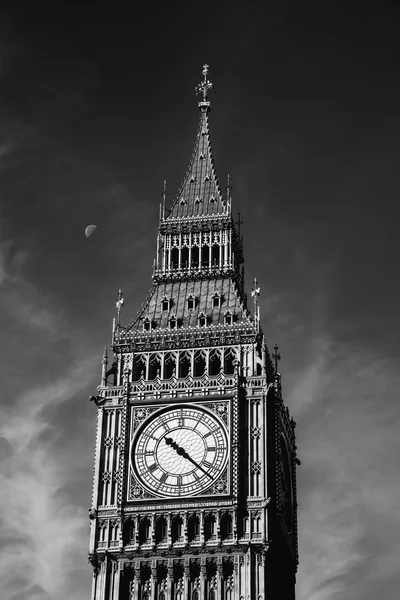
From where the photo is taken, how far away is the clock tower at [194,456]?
3460 inches

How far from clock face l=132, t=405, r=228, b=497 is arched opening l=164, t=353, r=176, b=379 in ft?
9.98

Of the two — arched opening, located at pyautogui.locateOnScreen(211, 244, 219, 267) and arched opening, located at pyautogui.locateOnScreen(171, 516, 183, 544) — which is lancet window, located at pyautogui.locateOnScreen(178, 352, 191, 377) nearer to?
arched opening, located at pyautogui.locateOnScreen(211, 244, 219, 267)

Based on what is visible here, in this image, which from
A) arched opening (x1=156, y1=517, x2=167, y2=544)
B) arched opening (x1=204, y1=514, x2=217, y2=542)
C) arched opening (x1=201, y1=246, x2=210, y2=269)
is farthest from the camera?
arched opening (x1=201, y1=246, x2=210, y2=269)

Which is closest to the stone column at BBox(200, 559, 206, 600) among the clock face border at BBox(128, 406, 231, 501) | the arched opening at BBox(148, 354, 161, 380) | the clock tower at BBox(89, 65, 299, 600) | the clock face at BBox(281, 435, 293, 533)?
the clock tower at BBox(89, 65, 299, 600)

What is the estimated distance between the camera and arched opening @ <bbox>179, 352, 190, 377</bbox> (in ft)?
310

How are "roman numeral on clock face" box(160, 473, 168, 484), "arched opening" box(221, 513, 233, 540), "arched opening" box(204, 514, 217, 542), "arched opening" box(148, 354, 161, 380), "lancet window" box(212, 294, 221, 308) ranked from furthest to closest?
"lancet window" box(212, 294, 221, 308), "arched opening" box(148, 354, 161, 380), "roman numeral on clock face" box(160, 473, 168, 484), "arched opening" box(204, 514, 217, 542), "arched opening" box(221, 513, 233, 540)

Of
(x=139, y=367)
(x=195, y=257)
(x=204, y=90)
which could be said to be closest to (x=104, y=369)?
(x=139, y=367)

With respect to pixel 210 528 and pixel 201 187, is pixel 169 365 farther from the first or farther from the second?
pixel 201 187

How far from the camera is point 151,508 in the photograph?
3516 inches

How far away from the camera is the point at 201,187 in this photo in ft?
347

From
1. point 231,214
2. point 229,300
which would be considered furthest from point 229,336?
point 231,214

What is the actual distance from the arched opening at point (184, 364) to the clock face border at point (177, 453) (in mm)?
2915

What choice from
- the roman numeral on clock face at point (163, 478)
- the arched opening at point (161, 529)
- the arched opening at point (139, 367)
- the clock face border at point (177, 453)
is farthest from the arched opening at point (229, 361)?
the arched opening at point (161, 529)

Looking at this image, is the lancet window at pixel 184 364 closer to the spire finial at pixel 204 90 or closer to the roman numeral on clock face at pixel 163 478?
the roman numeral on clock face at pixel 163 478
